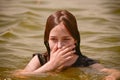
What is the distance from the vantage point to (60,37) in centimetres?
587

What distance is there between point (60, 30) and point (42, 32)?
11.6 feet

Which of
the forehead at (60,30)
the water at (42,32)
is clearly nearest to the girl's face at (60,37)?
the forehead at (60,30)

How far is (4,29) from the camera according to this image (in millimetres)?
9789

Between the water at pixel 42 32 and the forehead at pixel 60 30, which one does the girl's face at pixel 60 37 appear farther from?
the water at pixel 42 32

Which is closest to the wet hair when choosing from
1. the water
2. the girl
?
the girl

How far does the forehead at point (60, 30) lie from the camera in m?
5.91

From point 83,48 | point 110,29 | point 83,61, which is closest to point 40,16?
point 110,29

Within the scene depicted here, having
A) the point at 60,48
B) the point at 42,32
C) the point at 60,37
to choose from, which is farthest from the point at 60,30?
the point at 42,32

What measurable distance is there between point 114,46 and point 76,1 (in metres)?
5.25

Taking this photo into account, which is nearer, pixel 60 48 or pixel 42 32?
pixel 60 48

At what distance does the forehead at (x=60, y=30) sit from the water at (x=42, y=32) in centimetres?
57

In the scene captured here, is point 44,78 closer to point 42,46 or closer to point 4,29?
point 42,46

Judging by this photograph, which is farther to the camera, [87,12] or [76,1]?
[76,1]

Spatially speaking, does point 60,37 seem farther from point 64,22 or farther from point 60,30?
point 64,22
